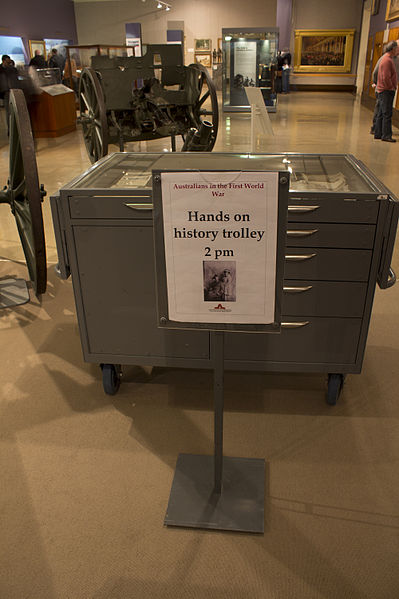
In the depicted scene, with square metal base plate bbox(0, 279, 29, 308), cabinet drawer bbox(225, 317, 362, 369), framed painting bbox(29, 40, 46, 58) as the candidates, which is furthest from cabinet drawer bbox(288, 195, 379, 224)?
framed painting bbox(29, 40, 46, 58)

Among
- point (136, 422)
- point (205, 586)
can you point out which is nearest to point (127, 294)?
point (136, 422)

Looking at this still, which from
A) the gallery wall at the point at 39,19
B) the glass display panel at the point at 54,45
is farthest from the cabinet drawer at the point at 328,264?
the glass display panel at the point at 54,45

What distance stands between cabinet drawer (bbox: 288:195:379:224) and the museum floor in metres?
0.98

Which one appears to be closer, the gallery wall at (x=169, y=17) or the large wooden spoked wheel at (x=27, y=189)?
the large wooden spoked wheel at (x=27, y=189)

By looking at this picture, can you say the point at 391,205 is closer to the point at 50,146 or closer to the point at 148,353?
the point at 148,353

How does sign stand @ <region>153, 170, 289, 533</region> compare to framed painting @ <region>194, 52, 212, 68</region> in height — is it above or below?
below

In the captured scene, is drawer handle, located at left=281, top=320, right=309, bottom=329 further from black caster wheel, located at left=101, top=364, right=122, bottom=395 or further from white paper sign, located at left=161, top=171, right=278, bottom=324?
black caster wheel, located at left=101, top=364, right=122, bottom=395

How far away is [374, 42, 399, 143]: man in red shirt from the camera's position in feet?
28.8

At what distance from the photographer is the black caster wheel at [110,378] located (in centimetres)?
250

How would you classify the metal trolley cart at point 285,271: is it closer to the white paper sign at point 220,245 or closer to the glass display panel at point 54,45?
the white paper sign at point 220,245

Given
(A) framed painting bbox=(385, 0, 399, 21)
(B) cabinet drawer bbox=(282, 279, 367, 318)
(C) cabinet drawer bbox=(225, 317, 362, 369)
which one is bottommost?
(C) cabinet drawer bbox=(225, 317, 362, 369)

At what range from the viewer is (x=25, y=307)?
11.4 feet

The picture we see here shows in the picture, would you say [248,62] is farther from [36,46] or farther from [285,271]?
[285,271]

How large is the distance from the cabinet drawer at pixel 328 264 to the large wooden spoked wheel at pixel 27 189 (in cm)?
110
